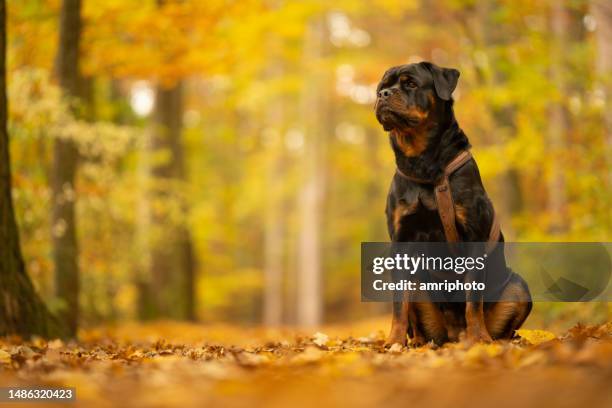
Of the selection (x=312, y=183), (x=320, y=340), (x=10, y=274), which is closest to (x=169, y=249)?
(x=312, y=183)

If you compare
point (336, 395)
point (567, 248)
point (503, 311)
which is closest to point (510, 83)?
point (567, 248)

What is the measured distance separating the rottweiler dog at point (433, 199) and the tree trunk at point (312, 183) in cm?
1603

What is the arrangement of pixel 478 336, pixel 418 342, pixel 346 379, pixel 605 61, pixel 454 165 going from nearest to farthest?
1. pixel 346 379
2. pixel 478 336
3. pixel 454 165
4. pixel 418 342
5. pixel 605 61

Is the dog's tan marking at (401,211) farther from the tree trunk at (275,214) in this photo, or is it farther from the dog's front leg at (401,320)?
the tree trunk at (275,214)

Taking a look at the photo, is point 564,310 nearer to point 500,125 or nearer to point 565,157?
point 565,157

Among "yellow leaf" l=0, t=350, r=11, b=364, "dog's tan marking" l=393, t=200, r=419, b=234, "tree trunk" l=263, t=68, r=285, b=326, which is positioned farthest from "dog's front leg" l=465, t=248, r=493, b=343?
"tree trunk" l=263, t=68, r=285, b=326

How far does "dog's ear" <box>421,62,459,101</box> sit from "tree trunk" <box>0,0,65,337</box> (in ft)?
13.3

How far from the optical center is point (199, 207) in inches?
778

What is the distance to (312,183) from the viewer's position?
2150 cm

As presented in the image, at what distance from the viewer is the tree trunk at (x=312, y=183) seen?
70.7 feet

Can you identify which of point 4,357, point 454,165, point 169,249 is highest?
point 454,165

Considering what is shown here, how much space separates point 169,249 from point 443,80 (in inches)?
536

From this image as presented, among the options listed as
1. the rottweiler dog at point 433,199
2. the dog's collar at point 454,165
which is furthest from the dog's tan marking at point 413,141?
the dog's collar at point 454,165

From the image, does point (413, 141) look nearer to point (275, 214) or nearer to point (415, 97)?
point (415, 97)
